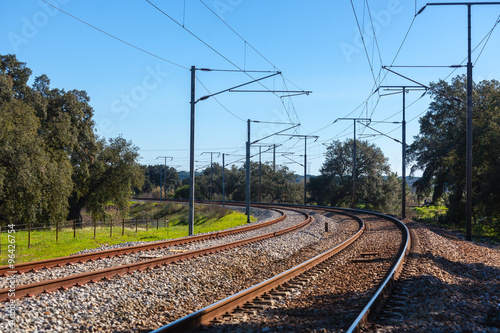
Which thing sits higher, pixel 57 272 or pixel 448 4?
pixel 448 4

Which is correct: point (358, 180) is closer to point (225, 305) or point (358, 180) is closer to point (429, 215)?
point (429, 215)

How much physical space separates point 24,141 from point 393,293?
67.5 feet

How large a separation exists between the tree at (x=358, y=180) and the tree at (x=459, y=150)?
62.3 ft

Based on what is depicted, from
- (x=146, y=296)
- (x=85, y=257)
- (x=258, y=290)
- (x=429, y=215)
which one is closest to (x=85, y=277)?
(x=146, y=296)

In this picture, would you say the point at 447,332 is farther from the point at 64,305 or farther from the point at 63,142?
the point at 63,142

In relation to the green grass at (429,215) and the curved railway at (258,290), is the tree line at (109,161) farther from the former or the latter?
the curved railway at (258,290)

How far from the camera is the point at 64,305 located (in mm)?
7902

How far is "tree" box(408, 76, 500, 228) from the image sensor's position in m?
29.0

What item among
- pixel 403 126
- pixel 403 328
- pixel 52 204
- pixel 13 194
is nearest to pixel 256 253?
pixel 403 328

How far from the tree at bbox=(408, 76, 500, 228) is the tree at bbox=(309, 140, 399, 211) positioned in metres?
19.0

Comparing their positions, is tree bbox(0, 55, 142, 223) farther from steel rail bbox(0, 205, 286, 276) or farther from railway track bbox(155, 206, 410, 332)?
railway track bbox(155, 206, 410, 332)

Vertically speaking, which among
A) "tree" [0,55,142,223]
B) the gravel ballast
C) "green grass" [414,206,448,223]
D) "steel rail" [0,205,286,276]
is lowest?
"green grass" [414,206,448,223]

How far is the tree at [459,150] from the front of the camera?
28953mm

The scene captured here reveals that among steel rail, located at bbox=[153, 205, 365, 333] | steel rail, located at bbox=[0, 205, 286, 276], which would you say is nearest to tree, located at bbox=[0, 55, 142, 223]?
steel rail, located at bbox=[0, 205, 286, 276]
